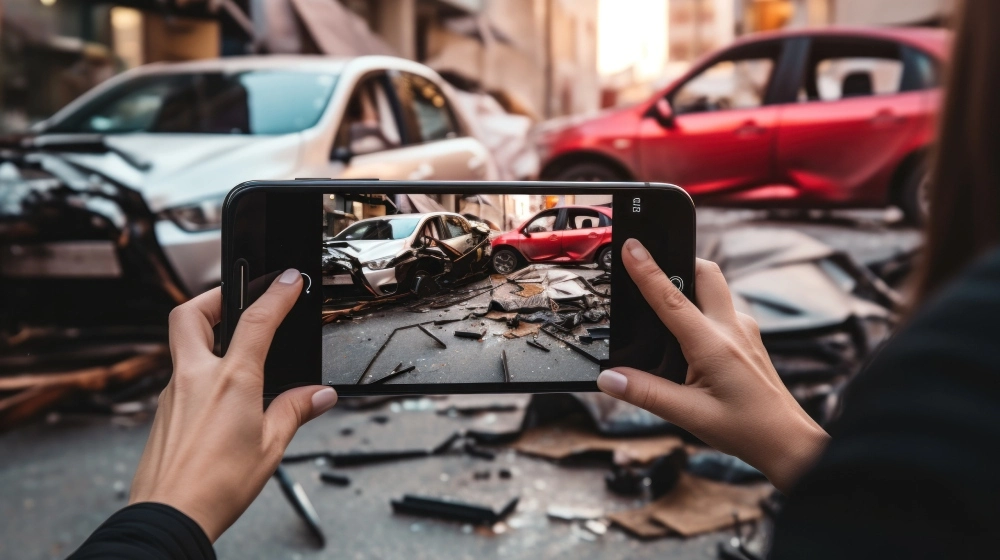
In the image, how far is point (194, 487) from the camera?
0.70 m

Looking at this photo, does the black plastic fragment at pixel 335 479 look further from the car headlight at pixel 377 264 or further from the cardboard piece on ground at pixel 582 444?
the car headlight at pixel 377 264

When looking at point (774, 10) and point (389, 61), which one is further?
point (774, 10)

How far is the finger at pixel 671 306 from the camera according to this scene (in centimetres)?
89

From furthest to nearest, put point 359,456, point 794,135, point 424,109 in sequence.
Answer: point 359,456, point 794,135, point 424,109

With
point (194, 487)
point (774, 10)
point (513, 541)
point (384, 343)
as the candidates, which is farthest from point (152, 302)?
point (774, 10)

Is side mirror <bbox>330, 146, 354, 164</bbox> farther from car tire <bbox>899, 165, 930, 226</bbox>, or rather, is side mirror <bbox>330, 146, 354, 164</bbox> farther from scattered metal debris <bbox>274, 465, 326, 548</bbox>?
car tire <bbox>899, 165, 930, 226</bbox>

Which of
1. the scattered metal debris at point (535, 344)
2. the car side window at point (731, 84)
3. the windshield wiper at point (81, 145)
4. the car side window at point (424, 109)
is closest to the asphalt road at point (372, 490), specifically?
the car side window at point (731, 84)

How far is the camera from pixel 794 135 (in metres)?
2.79

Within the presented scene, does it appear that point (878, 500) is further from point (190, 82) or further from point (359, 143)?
point (190, 82)

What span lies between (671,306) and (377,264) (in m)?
0.39

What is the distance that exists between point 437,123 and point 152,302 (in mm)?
1332

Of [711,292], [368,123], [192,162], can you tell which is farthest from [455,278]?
[192,162]

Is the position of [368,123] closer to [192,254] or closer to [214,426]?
[192,254]

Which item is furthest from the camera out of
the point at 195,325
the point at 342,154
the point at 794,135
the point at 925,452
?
the point at 794,135
